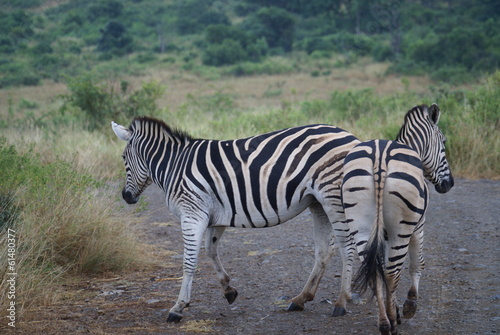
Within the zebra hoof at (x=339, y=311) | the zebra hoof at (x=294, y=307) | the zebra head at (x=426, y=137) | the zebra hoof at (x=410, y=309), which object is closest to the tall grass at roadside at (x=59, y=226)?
the zebra hoof at (x=294, y=307)

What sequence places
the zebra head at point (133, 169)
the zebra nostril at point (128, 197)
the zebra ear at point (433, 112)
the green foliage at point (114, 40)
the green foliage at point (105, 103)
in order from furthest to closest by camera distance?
the green foliage at point (114, 40)
the green foliage at point (105, 103)
the zebra nostril at point (128, 197)
the zebra head at point (133, 169)
the zebra ear at point (433, 112)

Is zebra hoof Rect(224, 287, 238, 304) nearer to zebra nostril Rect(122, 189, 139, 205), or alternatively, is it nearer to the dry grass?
the dry grass

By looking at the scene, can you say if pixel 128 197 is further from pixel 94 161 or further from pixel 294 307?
pixel 94 161

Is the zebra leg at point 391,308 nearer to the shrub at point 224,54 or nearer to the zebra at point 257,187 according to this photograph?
the zebra at point 257,187

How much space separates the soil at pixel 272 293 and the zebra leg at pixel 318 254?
0.11 m

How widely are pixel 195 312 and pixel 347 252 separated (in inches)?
56.1

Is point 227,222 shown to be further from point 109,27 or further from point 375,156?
point 109,27

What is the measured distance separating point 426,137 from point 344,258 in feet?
4.56

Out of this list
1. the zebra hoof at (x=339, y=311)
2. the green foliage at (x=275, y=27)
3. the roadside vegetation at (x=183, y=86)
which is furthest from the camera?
the green foliage at (x=275, y=27)

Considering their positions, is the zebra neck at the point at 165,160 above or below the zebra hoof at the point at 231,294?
above

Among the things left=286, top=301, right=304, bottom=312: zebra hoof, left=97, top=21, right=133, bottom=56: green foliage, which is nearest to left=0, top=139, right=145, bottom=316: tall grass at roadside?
left=286, top=301, right=304, bottom=312: zebra hoof

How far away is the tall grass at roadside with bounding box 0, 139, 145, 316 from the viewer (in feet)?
17.8

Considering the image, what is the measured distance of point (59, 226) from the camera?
589 cm

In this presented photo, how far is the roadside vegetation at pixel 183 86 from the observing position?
20.0 ft
